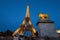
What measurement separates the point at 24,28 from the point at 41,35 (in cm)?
1619

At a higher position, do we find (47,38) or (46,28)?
(46,28)

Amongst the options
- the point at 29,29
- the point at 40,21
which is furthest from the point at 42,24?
the point at 29,29

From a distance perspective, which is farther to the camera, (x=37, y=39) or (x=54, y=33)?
(x=54, y=33)

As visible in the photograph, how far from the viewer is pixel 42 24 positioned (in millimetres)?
15867

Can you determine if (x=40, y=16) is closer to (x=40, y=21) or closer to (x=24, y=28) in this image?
(x=40, y=21)

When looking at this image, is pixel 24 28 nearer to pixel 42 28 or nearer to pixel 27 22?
pixel 27 22

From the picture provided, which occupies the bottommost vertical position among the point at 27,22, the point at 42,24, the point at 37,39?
the point at 37,39

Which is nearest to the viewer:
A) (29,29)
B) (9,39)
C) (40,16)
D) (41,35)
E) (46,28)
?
(9,39)

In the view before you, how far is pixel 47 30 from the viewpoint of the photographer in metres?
15.5

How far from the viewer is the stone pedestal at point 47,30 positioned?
1489 centimetres

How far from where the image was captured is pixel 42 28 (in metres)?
15.6

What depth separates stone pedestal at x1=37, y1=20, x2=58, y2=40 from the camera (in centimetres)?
1489

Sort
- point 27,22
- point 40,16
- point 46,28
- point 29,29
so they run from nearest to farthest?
1. point 46,28
2. point 40,16
3. point 29,29
4. point 27,22

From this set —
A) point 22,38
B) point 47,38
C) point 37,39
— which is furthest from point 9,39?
point 47,38
